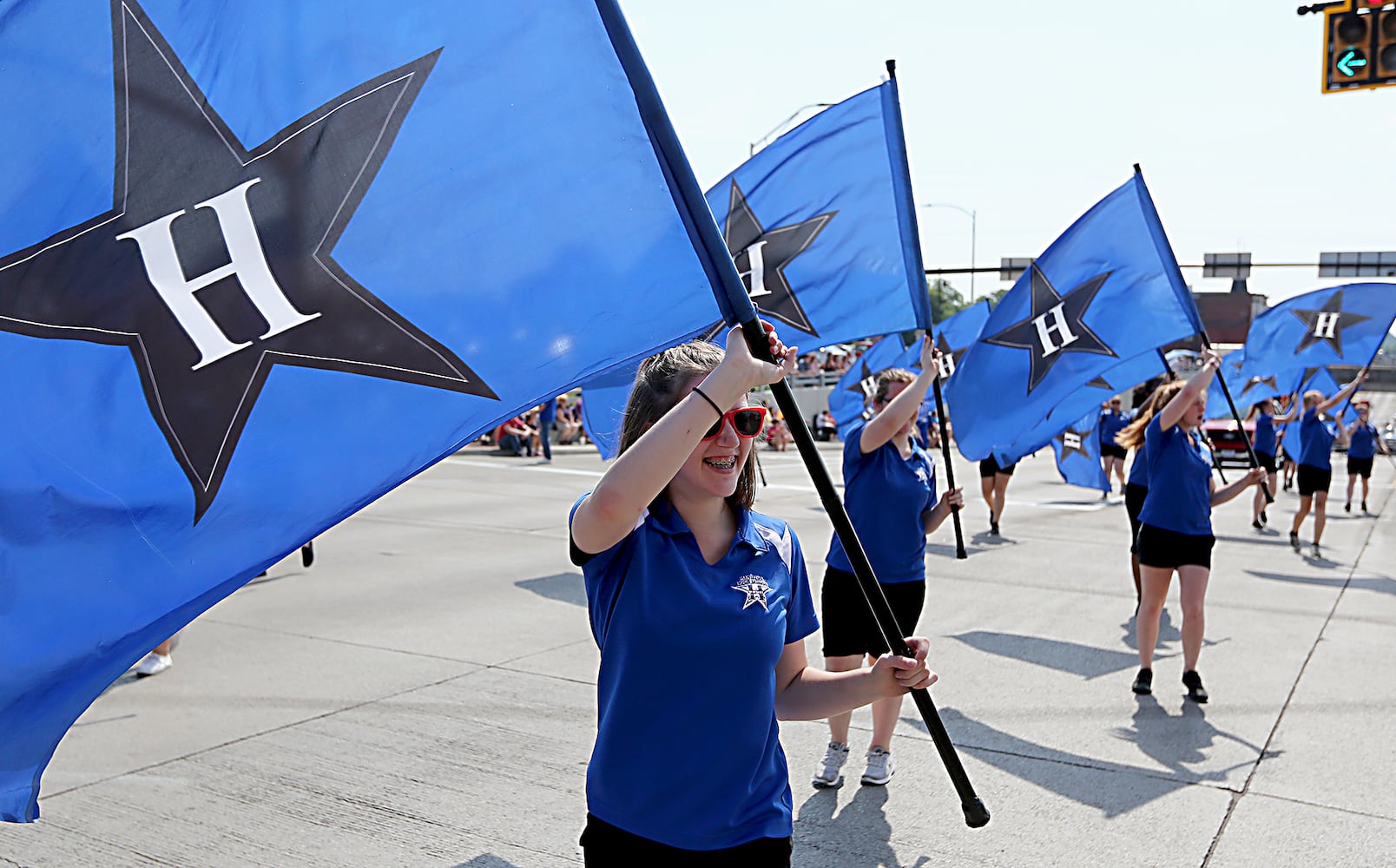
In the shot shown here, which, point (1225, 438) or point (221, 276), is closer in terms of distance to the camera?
point (221, 276)

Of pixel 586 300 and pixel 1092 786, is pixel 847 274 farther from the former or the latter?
pixel 586 300

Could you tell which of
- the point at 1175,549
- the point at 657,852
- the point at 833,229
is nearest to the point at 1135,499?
the point at 1175,549

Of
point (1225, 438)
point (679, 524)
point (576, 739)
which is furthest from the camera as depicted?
point (1225, 438)

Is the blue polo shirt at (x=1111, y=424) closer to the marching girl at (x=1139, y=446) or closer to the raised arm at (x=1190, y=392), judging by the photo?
the marching girl at (x=1139, y=446)

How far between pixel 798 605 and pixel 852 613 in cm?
260

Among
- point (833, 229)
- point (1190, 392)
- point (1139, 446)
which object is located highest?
point (833, 229)

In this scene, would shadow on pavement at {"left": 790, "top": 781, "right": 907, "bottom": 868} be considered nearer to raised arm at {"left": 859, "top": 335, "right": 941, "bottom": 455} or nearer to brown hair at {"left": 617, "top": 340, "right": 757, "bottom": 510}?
raised arm at {"left": 859, "top": 335, "right": 941, "bottom": 455}

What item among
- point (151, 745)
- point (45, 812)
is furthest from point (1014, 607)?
point (45, 812)

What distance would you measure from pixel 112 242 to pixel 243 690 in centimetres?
457

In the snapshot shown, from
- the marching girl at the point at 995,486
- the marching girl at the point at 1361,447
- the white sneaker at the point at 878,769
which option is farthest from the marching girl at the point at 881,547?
the marching girl at the point at 1361,447

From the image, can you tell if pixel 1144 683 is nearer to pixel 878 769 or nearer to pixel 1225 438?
pixel 878 769

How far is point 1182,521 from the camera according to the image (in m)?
6.49

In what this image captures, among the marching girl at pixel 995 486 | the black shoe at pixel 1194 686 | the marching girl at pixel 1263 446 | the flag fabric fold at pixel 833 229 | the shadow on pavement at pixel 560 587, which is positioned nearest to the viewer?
the flag fabric fold at pixel 833 229

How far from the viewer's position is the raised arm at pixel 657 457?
229 cm
